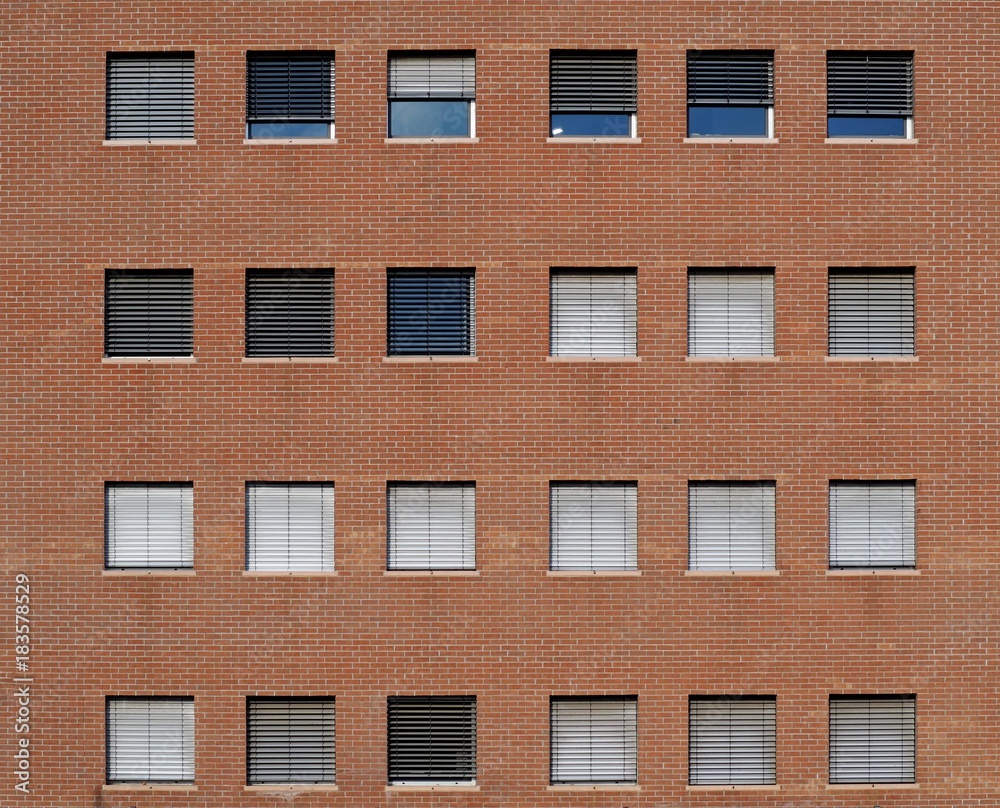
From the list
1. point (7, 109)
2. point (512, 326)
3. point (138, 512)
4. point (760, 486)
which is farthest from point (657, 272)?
point (7, 109)

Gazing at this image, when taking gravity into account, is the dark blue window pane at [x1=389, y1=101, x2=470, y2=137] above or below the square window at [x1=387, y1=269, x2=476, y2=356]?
above

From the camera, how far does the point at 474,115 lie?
14336mm

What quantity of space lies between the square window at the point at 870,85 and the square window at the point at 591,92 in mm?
3082

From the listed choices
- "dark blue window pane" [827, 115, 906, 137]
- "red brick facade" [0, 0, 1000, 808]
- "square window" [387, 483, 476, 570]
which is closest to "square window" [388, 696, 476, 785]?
Answer: "red brick facade" [0, 0, 1000, 808]

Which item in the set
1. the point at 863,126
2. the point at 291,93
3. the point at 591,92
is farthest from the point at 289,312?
the point at 863,126

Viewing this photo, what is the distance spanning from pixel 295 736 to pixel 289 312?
20.7ft

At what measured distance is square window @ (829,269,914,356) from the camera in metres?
14.4

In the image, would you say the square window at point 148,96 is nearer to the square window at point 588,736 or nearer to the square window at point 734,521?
the square window at point 734,521

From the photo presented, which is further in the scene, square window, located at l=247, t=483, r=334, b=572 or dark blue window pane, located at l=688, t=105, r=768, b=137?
dark blue window pane, located at l=688, t=105, r=768, b=137

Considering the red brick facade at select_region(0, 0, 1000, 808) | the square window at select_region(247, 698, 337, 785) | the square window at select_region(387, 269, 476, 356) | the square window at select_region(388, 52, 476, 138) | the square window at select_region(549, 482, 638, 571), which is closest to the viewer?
the red brick facade at select_region(0, 0, 1000, 808)

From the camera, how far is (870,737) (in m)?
14.0

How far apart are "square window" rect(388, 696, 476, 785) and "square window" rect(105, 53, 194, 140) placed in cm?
931

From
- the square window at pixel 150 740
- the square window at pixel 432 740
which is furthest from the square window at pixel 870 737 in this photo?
the square window at pixel 150 740

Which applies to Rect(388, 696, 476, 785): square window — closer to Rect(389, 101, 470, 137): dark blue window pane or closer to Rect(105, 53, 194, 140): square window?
Rect(389, 101, 470, 137): dark blue window pane
